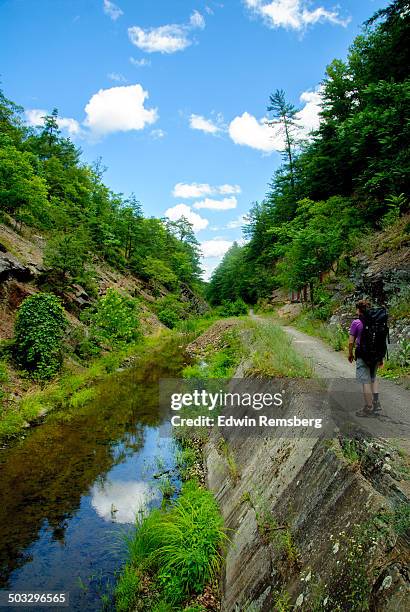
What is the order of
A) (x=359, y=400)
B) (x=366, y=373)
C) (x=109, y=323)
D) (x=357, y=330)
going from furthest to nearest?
(x=109, y=323) < (x=359, y=400) < (x=357, y=330) < (x=366, y=373)

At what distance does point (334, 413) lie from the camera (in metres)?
5.86

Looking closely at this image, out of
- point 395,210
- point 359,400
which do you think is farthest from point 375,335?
point 395,210

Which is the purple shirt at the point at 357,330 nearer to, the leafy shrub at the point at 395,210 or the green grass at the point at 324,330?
the green grass at the point at 324,330

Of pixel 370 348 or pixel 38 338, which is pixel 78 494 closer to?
pixel 370 348

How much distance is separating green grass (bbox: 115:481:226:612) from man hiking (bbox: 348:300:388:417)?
3.33 metres

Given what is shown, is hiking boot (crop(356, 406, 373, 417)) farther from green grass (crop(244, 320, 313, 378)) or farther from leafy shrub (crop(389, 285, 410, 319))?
leafy shrub (crop(389, 285, 410, 319))

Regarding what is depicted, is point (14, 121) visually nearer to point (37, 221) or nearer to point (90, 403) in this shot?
point (37, 221)

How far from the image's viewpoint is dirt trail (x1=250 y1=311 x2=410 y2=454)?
5.45 meters

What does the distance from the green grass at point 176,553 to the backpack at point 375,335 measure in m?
4.00

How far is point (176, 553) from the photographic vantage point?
5.97 meters

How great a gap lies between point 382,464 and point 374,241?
14676 mm

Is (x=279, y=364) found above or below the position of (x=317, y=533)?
above

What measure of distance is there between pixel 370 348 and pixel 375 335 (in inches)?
9.7

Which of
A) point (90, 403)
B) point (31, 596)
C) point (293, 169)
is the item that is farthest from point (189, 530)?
point (293, 169)
